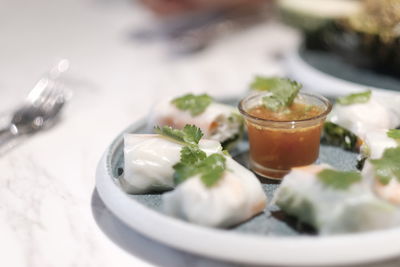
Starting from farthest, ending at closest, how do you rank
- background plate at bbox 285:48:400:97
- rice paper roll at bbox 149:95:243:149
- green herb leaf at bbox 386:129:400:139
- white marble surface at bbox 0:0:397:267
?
background plate at bbox 285:48:400:97, rice paper roll at bbox 149:95:243:149, green herb leaf at bbox 386:129:400:139, white marble surface at bbox 0:0:397:267

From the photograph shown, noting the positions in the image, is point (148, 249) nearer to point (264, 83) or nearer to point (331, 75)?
point (264, 83)

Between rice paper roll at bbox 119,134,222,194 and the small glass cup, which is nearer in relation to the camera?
rice paper roll at bbox 119,134,222,194

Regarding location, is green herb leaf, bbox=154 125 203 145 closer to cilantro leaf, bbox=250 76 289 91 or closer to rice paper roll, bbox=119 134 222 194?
rice paper roll, bbox=119 134 222 194

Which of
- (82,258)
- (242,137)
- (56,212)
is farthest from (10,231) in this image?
(242,137)

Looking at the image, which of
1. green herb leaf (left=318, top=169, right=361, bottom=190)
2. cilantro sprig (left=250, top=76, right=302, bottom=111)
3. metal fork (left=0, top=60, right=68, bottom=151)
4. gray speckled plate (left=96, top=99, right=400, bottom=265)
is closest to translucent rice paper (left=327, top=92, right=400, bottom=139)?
cilantro sprig (left=250, top=76, right=302, bottom=111)

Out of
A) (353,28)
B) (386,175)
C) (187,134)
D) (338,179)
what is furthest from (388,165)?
(353,28)

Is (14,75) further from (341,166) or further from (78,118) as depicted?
(341,166)

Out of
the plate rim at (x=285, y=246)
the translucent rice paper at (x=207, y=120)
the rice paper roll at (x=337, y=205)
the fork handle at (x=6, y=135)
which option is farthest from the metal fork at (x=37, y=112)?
the rice paper roll at (x=337, y=205)
